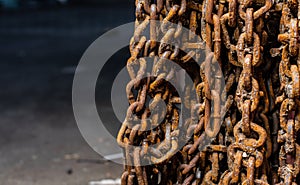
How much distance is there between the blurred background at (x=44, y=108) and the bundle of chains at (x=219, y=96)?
2.36 metres

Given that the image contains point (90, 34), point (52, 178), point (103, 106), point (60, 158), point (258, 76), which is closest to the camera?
point (258, 76)

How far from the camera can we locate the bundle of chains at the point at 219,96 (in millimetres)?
1501

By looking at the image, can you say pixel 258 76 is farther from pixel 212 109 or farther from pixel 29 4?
pixel 29 4

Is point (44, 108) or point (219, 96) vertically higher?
point (219, 96)

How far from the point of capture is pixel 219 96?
1.62m

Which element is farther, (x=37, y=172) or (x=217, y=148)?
(x=37, y=172)

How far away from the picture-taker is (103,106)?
6.42 meters

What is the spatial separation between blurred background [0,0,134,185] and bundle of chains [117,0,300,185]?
236 cm

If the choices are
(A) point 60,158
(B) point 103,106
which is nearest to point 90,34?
(B) point 103,106

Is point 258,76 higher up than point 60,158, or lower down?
higher up

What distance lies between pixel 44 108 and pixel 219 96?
5.22m

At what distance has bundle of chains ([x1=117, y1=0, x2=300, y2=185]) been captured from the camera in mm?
1501

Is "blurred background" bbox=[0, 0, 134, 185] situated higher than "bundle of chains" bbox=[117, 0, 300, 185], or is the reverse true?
"bundle of chains" bbox=[117, 0, 300, 185]

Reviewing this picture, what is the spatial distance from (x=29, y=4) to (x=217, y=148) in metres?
23.5
